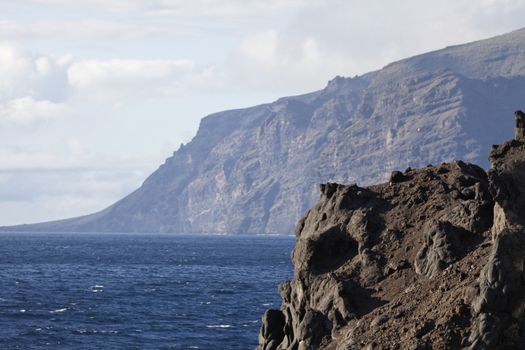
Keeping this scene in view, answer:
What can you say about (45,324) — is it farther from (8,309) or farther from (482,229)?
(482,229)

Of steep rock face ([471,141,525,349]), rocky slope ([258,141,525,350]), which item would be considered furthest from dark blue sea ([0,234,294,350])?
steep rock face ([471,141,525,349])

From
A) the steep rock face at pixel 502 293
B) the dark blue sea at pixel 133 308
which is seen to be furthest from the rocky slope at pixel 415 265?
the dark blue sea at pixel 133 308

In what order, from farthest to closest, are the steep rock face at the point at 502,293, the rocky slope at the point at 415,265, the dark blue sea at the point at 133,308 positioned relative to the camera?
the dark blue sea at the point at 133,308
the rocky slope at the point at 415,265
the steep rock face at the point at 502,293

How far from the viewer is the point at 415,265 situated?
1843 inches

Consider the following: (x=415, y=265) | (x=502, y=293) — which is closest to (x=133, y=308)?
(x=415, y=265)

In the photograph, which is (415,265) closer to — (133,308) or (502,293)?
(502,293)

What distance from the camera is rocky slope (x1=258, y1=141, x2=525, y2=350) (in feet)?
134

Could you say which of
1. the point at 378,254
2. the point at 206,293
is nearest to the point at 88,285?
the point at 206,293

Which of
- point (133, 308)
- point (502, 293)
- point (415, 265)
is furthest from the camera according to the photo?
point (133, 308)

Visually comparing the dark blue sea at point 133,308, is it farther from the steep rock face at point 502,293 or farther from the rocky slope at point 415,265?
the steep rock face at point 502,293

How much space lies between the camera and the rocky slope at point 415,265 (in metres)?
40.8

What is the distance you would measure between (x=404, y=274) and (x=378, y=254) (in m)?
1.98

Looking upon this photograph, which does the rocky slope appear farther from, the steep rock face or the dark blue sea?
the dark blue sea

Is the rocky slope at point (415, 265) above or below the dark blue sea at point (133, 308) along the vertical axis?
above
